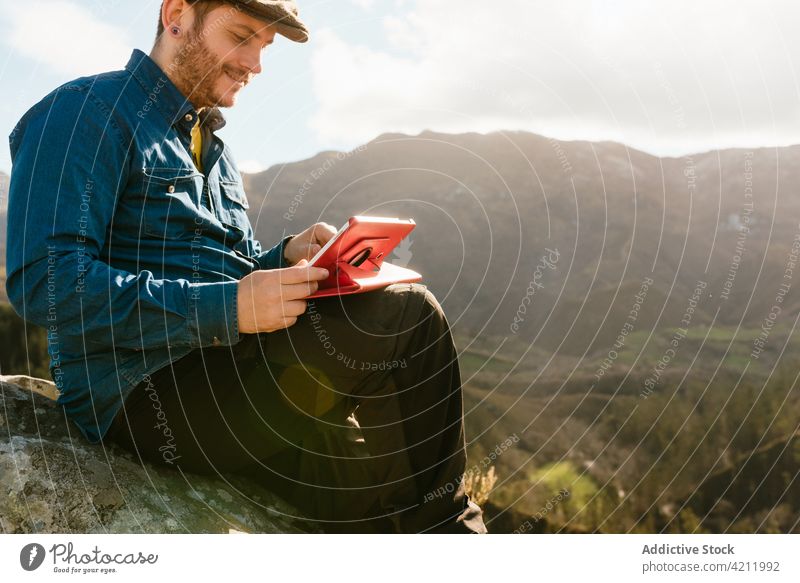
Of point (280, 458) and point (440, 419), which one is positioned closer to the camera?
point (440, 419)

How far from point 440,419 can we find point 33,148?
4.85 ft

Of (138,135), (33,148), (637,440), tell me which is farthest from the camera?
(637,440)

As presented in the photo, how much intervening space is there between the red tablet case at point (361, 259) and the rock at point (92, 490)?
823 mm

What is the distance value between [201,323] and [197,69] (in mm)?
976

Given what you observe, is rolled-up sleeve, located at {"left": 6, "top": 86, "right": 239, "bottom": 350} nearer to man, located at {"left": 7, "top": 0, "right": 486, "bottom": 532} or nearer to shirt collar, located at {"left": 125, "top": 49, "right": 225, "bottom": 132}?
man, located at {"left": 7, "top": 0, "right": 486, "bottom": 532}

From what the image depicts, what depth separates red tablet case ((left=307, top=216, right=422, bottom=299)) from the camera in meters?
2.34

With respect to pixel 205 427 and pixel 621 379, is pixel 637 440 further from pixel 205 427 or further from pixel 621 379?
pixel 205 427

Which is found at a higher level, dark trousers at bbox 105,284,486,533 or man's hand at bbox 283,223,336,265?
man's hand at bbox 283,223,336,265

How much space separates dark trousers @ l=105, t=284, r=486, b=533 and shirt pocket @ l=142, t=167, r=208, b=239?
0.42 meters

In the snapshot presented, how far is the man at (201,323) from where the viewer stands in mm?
2242

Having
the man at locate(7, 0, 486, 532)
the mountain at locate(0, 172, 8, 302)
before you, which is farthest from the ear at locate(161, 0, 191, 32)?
the mountain at locate(0, 172, 8, 302)

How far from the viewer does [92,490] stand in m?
2.35
